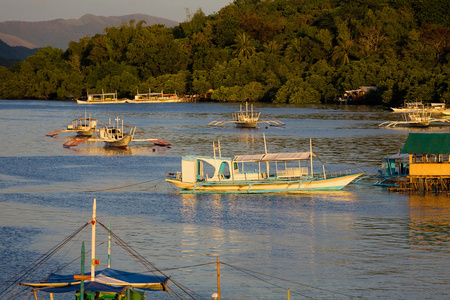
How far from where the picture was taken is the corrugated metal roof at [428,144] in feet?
141

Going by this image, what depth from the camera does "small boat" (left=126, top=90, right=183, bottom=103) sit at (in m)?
178

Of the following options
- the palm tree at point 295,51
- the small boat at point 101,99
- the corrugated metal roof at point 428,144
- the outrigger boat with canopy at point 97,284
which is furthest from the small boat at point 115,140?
the palm tree at point 295,51

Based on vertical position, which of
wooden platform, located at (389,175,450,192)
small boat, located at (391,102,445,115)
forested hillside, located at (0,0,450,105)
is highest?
forested hillside, located at (0,0,450,105)

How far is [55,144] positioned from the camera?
3031 inches

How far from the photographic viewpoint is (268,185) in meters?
43.7

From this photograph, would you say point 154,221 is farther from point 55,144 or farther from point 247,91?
point 247,91

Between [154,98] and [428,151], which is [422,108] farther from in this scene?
[428,151]

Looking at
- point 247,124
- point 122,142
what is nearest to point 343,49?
point 247,124

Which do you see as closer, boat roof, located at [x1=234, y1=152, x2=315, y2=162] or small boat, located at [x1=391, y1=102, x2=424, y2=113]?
boat roof, located at [x1=234, y1=152, x2=315, y2=162]

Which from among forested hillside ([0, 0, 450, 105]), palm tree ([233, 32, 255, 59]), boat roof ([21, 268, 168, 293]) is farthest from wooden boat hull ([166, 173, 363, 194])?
palm tree ([233, 32, 255, 59])

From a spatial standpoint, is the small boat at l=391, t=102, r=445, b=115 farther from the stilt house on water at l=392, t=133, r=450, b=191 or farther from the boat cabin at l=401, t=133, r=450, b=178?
the boat cabin at l=401, t=133, r=450, b=178

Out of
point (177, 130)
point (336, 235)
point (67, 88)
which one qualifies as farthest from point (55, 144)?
point (67, 88)

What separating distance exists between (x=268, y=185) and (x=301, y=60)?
136234 millimetres

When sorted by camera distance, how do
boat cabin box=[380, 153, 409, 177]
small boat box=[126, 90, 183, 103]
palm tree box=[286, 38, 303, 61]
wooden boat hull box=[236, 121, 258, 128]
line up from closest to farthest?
1. boat cabin box=[380, 153, 409, 177]
2. wooden boat hull box=[236, 121, 258, 128]
3. palm tree box=[286, 38, 303, 61]
4. small boat box=[126, 90, 183, 103]
